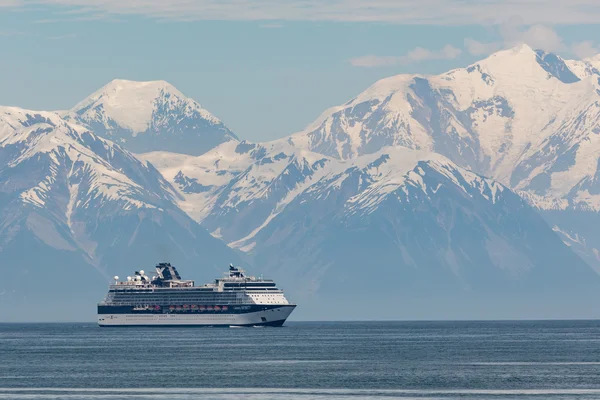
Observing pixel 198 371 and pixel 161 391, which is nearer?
pixel 161 391

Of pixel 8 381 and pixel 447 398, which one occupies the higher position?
pixel 8 381

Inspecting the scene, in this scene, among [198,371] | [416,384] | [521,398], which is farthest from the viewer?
[198,371]

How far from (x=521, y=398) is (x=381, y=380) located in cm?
2504

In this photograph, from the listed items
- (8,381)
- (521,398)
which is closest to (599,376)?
(521,398)

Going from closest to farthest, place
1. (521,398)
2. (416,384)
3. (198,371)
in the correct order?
(521,398), (416,384), (198,371)

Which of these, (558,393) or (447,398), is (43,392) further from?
(558,393)

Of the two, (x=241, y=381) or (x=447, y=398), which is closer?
(x=447, y=398)

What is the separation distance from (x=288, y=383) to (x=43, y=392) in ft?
86.9

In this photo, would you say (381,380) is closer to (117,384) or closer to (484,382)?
(484,382)

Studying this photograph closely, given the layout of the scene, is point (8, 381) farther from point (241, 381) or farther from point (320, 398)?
point (320, 398)

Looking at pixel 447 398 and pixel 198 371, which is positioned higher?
pixel 198 371

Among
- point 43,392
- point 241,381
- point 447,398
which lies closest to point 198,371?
point 241,381

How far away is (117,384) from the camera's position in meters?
183

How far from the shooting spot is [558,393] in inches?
6604
